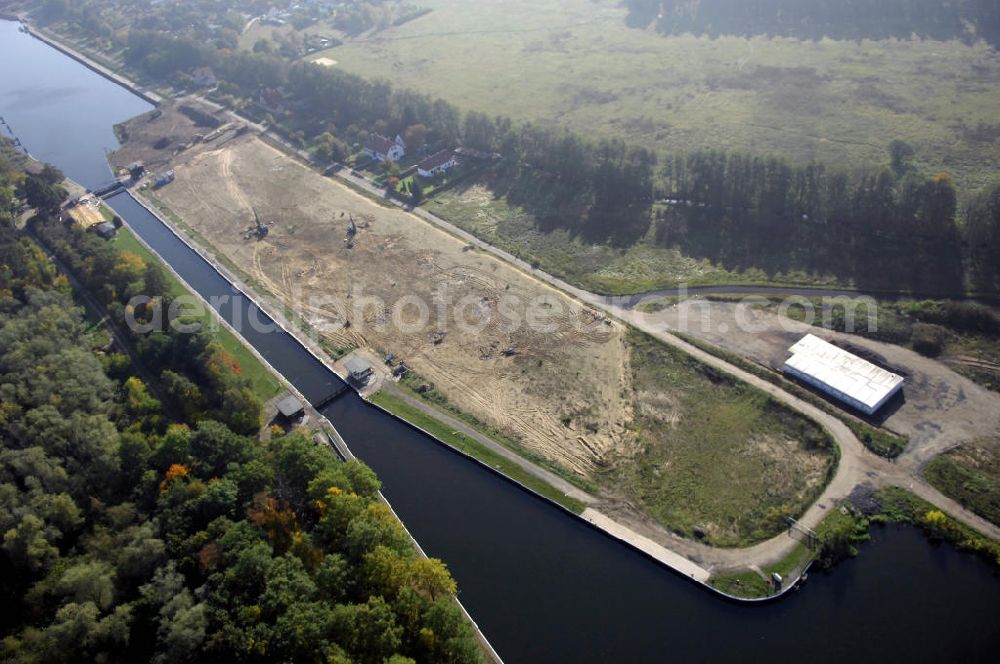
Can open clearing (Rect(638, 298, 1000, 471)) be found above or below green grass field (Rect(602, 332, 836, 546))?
above

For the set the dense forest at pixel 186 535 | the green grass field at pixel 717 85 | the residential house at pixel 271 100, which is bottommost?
the dense forest at pixel 186 535

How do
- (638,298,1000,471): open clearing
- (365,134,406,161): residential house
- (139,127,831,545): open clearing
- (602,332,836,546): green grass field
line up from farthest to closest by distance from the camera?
(365,134,406,161): residential house < (638,298,1000,471): open clearing < (139,127,831,545): open clearing < (602,332,836,546): green grass field

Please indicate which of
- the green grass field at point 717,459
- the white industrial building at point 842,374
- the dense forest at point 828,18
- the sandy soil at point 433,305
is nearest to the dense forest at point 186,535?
the sandy soil at point 433,305

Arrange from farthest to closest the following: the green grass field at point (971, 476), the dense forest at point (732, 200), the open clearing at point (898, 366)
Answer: the dense forest at point (732, 200) < the open clearing at point (898, 366) < the green grass field at point (971, 476)

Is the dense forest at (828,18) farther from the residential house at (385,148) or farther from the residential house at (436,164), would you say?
the residential house at (385,148)

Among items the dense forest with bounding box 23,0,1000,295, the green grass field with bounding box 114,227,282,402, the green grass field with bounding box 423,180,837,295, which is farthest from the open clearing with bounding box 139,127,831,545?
the dense forest with bounding box 23,0,1000,295

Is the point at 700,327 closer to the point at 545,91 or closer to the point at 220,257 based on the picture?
the point at 220,257

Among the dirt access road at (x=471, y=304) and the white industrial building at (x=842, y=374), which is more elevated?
the white industrial building at (x=842, y=374)

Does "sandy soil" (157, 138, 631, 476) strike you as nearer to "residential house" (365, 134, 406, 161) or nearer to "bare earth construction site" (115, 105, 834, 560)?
"bare earth construction site" (115, 105, 834, 560)
